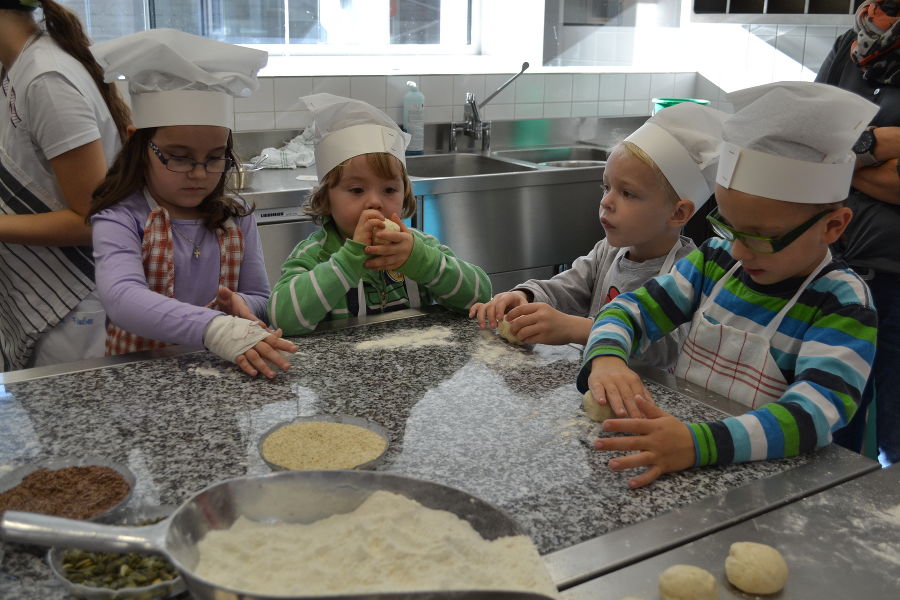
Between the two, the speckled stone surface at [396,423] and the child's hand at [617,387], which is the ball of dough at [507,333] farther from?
the child's hand at [617,387]

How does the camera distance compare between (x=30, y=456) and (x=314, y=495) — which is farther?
(x=30, y=456)

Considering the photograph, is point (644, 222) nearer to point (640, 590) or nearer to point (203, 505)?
point (640, 590)

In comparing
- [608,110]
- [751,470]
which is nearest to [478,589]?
[751,470]

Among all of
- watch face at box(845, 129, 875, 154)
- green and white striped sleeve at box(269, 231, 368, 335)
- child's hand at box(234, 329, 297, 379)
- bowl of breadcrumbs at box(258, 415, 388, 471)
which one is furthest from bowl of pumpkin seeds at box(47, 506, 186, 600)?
watch face at box(845, 129, 875, 154)

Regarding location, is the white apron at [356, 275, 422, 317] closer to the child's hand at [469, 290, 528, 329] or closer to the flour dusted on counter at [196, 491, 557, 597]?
the child's hand at [469, 290, 528, 329]

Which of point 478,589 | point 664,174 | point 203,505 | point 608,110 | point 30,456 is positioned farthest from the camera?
point 608,110

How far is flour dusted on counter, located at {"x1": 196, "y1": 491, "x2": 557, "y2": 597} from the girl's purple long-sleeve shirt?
620 millimetres

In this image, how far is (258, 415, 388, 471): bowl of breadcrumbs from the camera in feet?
2.77

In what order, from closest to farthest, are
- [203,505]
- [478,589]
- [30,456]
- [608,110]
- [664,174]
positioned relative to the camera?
[478,589]
[203,505]
[30,456]
[664,174]
[608,110]

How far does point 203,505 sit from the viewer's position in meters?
0.65

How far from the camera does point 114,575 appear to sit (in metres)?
0.66

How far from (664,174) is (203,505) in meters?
1.10

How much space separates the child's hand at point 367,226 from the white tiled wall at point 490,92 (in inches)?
69.6

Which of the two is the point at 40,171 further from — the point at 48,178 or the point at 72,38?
the point at 72,38
